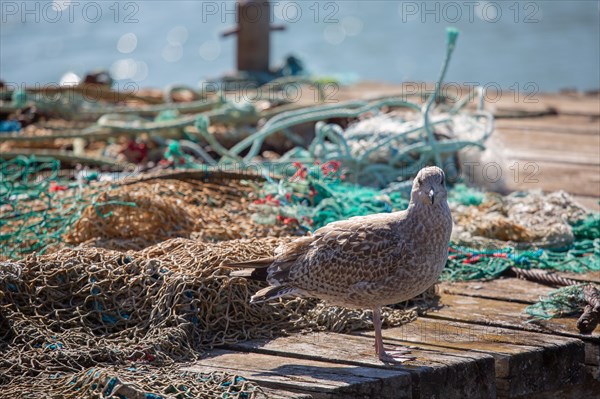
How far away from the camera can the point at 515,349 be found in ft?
14.7

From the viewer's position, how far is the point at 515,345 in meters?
4.54

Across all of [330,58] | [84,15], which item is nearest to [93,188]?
[330,58]

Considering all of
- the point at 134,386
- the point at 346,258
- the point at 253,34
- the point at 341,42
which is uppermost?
the point at 253,34

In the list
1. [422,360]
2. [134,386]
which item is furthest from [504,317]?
[134,386]

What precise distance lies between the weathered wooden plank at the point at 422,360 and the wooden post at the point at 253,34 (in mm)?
6812

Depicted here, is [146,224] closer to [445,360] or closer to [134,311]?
[134,311]

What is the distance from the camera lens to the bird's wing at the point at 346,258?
4.25m

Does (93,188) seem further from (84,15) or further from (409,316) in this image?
(84,15)

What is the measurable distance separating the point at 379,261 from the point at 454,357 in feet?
1.57

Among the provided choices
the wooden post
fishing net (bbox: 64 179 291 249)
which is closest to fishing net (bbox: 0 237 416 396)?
fishing net (bbox: 64 179 291 249)

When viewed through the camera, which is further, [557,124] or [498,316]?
[557,124]

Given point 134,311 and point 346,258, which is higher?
point 346,258

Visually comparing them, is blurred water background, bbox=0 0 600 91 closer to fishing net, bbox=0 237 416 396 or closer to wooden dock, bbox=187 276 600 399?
wooden dock, bbox=187 276 600 399

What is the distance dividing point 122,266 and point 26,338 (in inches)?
21.7
